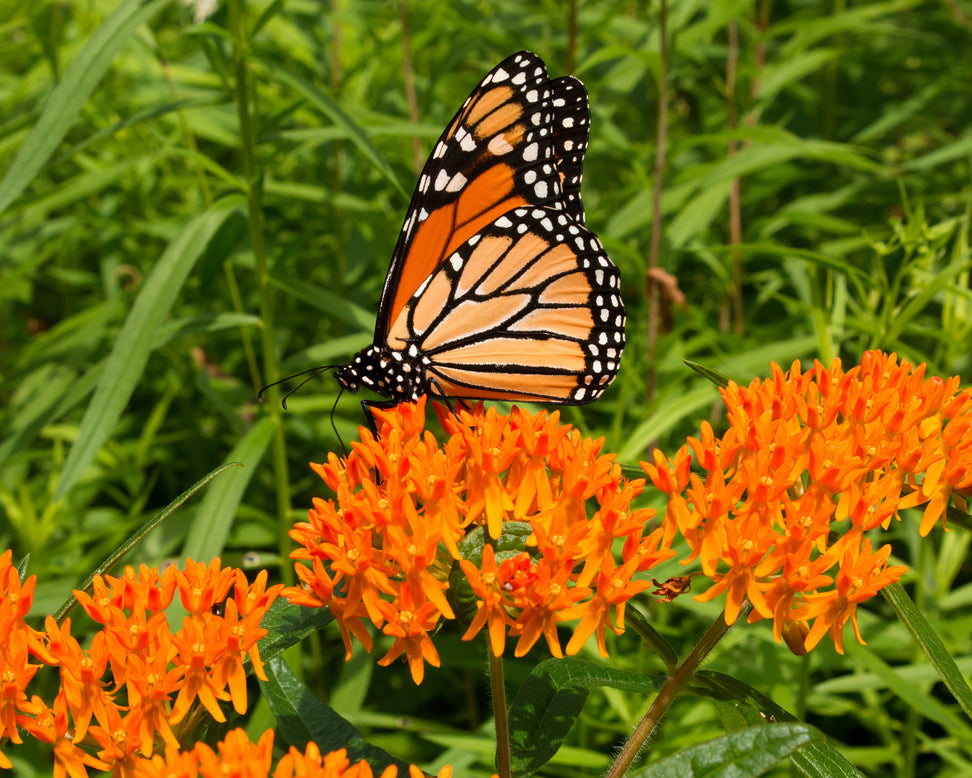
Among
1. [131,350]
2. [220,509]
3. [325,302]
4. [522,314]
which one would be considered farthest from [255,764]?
[325,302]

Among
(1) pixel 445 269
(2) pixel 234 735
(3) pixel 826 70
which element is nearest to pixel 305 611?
(2) pixel 234 735

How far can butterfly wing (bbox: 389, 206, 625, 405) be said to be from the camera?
2.89 metres

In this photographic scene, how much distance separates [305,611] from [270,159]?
160 centimetres

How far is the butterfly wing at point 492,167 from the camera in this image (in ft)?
9.21

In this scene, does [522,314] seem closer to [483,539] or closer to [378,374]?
[378,374]

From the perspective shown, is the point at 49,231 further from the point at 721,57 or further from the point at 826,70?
the point at 826,70

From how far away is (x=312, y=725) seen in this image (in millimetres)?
1859

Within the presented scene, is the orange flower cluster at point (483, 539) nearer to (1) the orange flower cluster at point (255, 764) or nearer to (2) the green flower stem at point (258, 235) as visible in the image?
(1) the orange flower cluster at point (255, 764)

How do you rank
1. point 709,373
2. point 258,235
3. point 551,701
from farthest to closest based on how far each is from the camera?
point 258,235
point 709,373
point 551,701

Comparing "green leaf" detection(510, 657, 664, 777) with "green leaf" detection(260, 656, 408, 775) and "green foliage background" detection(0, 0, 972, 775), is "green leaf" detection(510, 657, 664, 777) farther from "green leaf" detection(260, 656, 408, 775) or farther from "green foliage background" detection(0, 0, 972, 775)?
"green foliage background" detection(0, 0, 972, 775)

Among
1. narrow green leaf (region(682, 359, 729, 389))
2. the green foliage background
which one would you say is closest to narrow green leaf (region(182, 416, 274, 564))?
the green foliage background

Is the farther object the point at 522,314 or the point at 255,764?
the point at 522,314

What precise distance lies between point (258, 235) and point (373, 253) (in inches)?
35.4

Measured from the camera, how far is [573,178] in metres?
2.96
